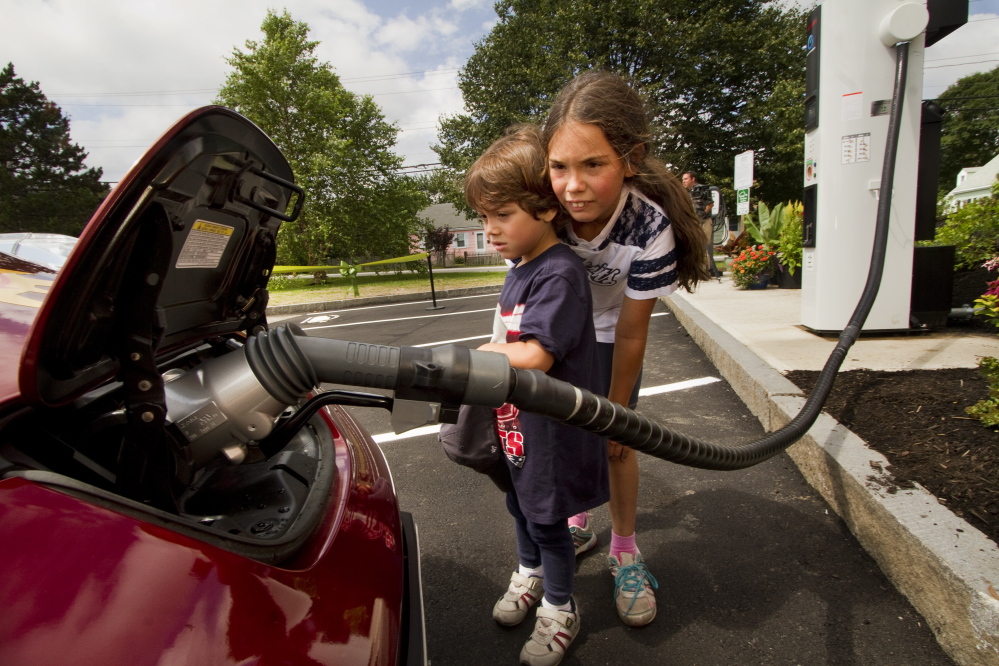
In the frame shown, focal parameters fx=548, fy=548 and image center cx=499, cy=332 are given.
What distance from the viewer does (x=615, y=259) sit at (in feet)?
5.64

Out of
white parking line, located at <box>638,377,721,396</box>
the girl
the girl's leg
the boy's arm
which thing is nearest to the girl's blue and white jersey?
the girl

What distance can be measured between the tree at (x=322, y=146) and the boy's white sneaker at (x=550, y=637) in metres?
20.1

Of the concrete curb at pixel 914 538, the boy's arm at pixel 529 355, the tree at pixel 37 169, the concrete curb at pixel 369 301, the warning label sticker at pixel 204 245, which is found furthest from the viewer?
the tree at pixel 37 169

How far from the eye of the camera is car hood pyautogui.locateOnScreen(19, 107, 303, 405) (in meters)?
0.79

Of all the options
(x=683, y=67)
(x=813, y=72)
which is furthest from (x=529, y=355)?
(x=683, y=67)

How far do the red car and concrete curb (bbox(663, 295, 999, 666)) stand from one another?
56.9 inches

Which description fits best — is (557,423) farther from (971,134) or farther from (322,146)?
(971,134)

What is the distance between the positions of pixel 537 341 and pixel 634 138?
0.74 metres

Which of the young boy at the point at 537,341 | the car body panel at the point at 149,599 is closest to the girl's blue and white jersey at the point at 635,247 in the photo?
the young boy at the point at 537,341

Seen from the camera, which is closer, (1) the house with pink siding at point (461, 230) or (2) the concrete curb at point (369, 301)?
(2) the concrete curb at point (369, 301)

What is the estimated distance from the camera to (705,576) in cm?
197

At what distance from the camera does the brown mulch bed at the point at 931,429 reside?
1880 mm

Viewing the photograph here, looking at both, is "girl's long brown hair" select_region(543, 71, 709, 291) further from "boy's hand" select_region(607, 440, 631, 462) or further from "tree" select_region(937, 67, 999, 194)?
"tree" select_region(937, 67, 999, 194)

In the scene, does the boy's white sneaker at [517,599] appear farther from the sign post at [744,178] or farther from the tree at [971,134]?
the tree at [971,134]
